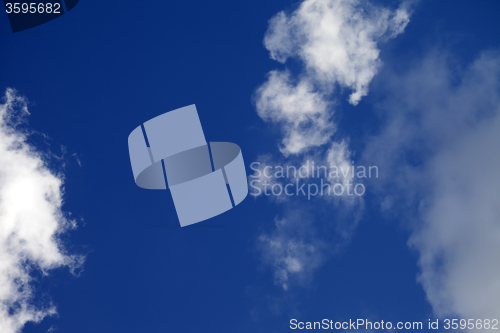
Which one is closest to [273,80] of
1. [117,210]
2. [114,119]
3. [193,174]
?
[193,174]

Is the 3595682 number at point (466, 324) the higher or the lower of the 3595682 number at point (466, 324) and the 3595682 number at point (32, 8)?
the lower

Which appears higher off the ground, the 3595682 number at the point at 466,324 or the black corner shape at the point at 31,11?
the black corner shape at the point at 31,11

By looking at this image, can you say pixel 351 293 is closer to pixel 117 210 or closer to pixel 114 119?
pixel 117 210

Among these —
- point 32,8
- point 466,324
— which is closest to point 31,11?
point 32,8

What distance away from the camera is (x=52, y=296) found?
6.29 m

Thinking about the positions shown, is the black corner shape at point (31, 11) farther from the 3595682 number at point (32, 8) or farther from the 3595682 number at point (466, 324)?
the 3595682 number at point (466, 324)

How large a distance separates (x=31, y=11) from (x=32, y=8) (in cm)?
6

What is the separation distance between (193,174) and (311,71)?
288 centimetres

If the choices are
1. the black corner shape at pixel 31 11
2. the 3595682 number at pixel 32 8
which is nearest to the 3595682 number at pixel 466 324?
the black corner shape at pixel 31 11

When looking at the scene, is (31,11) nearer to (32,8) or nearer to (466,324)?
(32,8)

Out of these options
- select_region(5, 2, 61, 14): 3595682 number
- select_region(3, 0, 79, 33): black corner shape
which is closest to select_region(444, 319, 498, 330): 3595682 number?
select_region(3, 0, 79, 33): black corner shape

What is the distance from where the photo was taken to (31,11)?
6.70 meters

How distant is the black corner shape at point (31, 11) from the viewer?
6676 millimetres

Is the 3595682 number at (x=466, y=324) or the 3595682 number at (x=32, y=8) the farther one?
the 3595682 number at (x=32, y=8)
